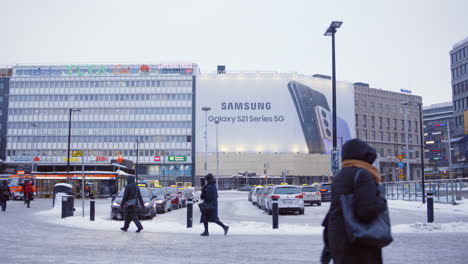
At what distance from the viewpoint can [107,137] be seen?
9969 cm

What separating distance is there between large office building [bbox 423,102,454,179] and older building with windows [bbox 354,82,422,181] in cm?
1011

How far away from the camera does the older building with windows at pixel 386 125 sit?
378 ft

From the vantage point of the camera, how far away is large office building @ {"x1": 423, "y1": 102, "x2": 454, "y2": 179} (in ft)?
446

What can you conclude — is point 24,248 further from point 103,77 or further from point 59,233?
point 103,77


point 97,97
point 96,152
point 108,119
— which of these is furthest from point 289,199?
point 97,97

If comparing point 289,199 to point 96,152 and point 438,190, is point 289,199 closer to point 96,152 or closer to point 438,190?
point 438,190

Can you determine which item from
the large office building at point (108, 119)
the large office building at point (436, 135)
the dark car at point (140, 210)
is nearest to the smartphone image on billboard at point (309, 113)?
the large office building at point (108, 119)

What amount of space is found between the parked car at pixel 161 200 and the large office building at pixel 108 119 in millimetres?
70288

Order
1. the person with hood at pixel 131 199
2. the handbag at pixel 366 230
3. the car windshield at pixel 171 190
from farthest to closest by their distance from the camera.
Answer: the car windshield at pixel 171 190
the person with hood at pixel 131 199
the handbag at pixel 366 230

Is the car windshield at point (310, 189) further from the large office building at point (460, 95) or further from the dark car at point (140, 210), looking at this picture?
the large office building at point (460, 95)

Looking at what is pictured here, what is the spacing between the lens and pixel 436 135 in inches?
6348

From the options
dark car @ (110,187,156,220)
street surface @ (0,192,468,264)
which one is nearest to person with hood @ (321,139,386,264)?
street surface @ (0,192,468,264)

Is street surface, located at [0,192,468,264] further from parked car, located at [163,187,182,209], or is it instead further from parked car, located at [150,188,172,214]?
parked car, located at [163,187,182,209]

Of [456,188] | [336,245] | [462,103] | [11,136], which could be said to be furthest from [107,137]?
[336,245]
